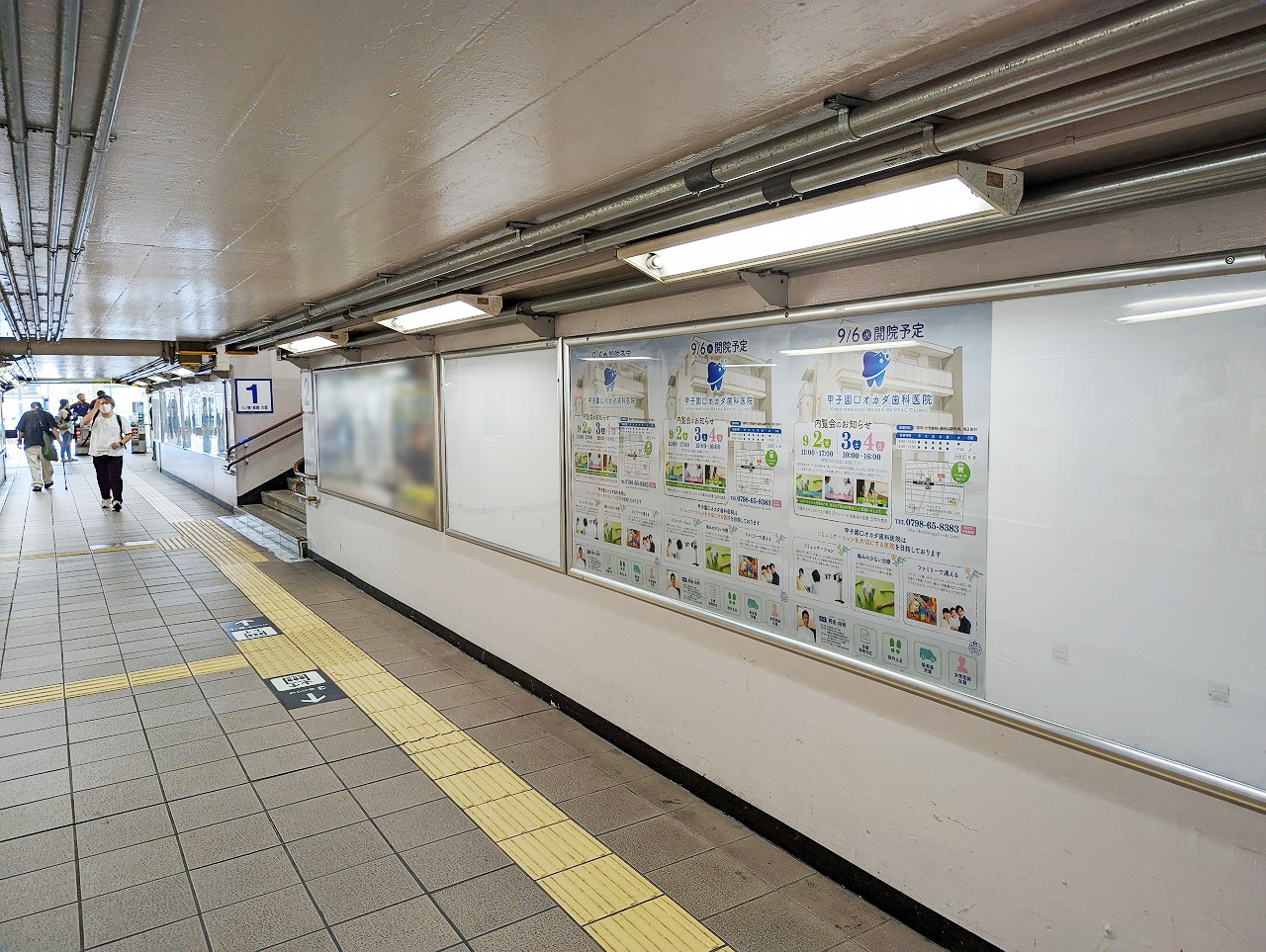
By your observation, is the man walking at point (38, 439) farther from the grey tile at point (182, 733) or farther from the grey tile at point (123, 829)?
the grey tile at point (123, 829)

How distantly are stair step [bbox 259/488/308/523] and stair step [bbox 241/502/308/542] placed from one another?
6 cm

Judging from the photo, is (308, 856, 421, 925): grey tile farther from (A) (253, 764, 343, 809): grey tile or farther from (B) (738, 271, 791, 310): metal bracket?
(B) (738, 271, 791, 310): metal bracket

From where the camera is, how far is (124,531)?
34.8 feet

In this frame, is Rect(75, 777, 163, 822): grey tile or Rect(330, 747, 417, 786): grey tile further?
Rect(330, 747, 417, 786): grey tile

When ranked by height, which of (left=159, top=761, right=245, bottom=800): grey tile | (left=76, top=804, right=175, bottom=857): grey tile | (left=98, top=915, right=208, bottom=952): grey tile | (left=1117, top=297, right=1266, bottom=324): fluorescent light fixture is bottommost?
(left=98, top=915, right=208, bottom=952): grey tile

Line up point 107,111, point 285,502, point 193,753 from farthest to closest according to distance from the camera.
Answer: point 285,502 < point 193,753 < point 107,111

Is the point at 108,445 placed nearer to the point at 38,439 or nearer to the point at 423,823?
the point at 38,439

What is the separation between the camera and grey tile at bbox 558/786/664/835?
3.31m

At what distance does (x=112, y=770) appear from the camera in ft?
12.5

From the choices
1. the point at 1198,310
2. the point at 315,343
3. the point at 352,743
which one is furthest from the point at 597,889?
the point at 315,343

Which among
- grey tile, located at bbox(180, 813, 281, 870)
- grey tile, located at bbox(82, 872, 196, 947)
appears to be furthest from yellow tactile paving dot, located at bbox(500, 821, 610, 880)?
grey tile, located at bbox(82, 872, 196, 947)

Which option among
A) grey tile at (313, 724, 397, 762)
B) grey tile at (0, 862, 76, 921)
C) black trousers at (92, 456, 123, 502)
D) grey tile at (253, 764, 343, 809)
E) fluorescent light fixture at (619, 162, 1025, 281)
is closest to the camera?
fluorescent light fixture at (619, 162, 1025, 281)

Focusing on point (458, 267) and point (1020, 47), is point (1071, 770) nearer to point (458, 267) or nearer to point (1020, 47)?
point (1020, 47)

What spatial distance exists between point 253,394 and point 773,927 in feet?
35.0
